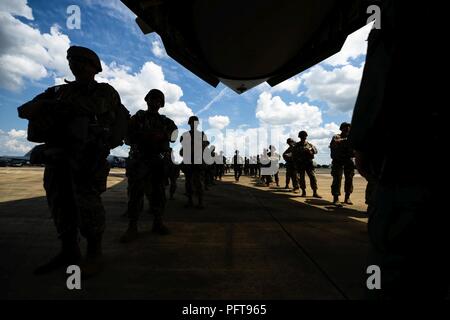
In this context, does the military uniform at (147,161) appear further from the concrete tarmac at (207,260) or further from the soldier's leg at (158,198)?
the concrete tarmac at (207,260)

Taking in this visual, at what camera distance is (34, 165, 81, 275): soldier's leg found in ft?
6.15

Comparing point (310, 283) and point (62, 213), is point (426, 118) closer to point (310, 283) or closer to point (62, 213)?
point (310, 283)

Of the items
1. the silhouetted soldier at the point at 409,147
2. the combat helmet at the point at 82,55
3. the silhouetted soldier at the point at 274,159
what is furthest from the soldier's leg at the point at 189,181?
the silhouetted soldier at the point at 274,159

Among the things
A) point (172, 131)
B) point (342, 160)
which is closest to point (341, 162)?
point (342, 160)

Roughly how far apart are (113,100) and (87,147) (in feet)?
1.44

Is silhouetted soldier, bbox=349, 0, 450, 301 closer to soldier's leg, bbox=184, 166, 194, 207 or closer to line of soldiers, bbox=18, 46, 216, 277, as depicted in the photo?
line of soldiers, bbox=18, 46, 216, 277

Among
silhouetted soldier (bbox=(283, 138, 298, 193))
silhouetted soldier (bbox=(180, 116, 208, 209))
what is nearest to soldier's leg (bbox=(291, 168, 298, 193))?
silhouetted soldier (bbox=(283, 138, 298, 193))

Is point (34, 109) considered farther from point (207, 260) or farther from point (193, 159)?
point (193, 159)

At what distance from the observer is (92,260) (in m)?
1.83

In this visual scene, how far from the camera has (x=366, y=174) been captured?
1.00 metres

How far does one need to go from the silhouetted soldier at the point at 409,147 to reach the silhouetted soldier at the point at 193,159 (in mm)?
4093

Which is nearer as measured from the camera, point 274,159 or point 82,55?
point 82,55

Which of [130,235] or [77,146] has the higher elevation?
[77,146]

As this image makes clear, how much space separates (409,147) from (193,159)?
4176 millimetres
